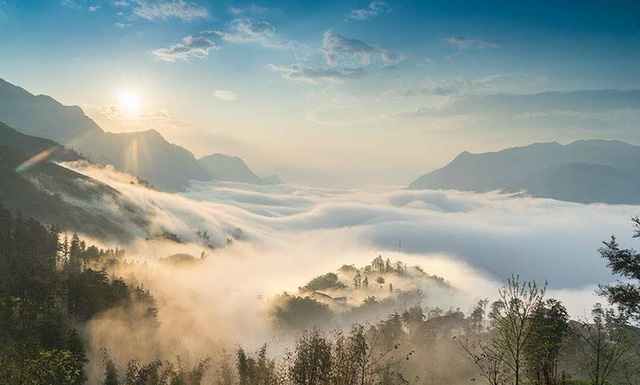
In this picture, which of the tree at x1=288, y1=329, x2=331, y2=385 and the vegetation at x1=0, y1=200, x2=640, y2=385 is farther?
the tree at x1=288, y1=329, x2=331, y2=385

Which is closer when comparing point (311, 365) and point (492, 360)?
point (492, 360)

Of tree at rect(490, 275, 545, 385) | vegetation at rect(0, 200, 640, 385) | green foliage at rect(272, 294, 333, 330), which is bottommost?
green foliage at rect(272, 294, 333, 330)

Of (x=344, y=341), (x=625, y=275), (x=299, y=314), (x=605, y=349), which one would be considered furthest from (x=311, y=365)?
(x=299, y=314)

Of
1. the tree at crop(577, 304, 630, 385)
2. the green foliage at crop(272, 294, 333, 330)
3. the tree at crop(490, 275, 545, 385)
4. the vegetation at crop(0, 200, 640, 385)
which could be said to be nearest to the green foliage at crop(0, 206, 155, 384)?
the vegetation at crop(0, 200, 640, 385)

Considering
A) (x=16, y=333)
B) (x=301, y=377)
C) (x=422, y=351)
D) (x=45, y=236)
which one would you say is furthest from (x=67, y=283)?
(x=422, y=351)

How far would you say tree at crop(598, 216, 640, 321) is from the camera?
2936 centimetres

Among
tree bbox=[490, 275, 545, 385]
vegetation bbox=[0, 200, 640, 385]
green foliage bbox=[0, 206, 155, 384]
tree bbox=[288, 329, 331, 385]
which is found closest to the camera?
tree bbox=[490, 275, 545, 385]

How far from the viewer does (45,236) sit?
5856 inches

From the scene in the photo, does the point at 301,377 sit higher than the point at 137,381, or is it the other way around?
the point at 301,377

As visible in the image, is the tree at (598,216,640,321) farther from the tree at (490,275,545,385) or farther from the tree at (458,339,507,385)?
the tree at (458,339,507,385)

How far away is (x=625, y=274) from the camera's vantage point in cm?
2998

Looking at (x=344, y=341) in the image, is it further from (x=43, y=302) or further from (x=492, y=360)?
(x=43, y=302)

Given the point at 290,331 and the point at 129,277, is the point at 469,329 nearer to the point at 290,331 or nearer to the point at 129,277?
the point at 290,331

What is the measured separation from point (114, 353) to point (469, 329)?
10221cm
